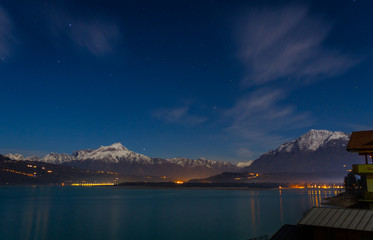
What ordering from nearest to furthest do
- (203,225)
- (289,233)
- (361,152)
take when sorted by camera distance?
1. (289,233)
2. (361,152)
3. (203,225)

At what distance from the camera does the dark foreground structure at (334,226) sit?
20391mm

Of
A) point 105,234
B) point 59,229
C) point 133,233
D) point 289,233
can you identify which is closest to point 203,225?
point 133,233

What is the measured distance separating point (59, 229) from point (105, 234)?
45.5 feet

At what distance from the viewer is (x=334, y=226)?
21047mm

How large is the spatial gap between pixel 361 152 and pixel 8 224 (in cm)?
8223

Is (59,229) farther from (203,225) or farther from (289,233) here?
(289,233)

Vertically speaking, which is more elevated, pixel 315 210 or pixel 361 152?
pixel 361 152

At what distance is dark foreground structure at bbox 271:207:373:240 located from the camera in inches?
803

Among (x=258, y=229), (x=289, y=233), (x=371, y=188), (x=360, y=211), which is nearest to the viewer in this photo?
(x=360, y=211)

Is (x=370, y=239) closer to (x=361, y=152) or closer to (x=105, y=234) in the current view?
(x=361, y=152)

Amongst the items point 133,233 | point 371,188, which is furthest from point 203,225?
point 371,188

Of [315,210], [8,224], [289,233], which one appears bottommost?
[8,224]

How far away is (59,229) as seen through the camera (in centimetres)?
6494

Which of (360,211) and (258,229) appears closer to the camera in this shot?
(360,211)
